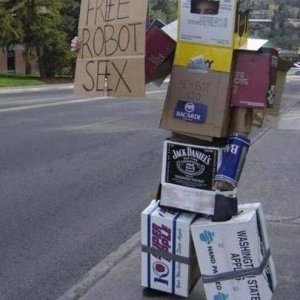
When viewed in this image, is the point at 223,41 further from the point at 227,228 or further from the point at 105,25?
the point at 227,228

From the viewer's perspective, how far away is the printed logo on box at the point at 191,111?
3993mm

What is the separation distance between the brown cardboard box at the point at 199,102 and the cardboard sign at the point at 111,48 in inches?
8.8

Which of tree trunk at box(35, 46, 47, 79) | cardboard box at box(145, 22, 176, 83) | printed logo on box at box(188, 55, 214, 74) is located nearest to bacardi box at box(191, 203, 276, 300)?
printed logo on box at box(188, 55, 214, 74)

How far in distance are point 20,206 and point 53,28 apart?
43.2m

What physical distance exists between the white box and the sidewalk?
0.70 metres

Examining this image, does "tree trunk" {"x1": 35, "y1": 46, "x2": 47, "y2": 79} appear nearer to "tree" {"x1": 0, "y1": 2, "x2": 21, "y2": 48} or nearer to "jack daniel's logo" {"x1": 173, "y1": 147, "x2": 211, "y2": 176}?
"tree" {"x1": 0, "y1": 2, "x2": 21, "y2": 48}

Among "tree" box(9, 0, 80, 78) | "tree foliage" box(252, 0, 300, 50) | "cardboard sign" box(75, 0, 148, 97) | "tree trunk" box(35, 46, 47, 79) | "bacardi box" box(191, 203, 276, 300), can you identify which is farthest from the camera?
"tree trunk" box(35, 46, 47, 79)

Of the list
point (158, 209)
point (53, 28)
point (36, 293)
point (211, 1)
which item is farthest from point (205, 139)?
point (53, 28)

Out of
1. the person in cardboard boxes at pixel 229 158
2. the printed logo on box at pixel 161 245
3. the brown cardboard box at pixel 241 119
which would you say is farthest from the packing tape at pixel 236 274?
the brown cardboard box at pixel 241 119

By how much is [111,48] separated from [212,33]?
2.24 ft

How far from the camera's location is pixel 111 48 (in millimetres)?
4148

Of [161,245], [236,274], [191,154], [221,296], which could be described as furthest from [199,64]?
[221,296]

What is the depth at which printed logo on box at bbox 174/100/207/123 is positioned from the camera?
3.99 meters

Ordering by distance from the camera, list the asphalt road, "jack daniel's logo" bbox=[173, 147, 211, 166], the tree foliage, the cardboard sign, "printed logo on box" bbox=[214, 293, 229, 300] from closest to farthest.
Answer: "printed logo on box" bbox=[214, 293, 229, 300], the cardboard sign, "jack daniel's logo" bbox=[173, 147, 211, 166], the asphalt road, the tree foliage
